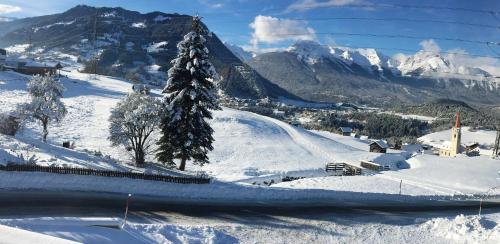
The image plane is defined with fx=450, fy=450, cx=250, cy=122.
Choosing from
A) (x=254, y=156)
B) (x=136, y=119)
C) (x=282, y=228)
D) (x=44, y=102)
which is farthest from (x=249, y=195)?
(x=254, y=156)

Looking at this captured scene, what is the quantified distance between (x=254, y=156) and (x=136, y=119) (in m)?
34.7

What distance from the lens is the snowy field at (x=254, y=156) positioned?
4009cm

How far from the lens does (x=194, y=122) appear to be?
38156mm

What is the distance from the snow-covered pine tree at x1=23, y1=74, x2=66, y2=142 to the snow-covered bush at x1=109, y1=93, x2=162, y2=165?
9.36m

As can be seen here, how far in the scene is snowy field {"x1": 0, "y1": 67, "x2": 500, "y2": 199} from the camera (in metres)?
40.1

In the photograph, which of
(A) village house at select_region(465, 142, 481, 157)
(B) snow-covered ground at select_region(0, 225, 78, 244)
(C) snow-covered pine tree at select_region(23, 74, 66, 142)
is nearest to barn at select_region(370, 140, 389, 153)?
(A) village house at select_region(465, 142, 481, 157)

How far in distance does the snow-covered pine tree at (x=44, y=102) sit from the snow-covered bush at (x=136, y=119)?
9.36m

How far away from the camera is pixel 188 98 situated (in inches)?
1490

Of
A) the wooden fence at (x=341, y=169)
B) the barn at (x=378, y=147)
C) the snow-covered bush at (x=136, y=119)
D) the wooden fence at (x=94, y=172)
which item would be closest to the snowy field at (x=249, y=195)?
the wooden fence at (x=94, y=172)

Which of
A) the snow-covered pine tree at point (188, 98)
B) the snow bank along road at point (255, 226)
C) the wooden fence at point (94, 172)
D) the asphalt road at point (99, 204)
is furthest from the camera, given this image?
the snow-covered pine tree at point (188, 98)

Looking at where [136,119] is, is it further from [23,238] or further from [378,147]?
[378,147]

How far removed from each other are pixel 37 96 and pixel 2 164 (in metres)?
22.5

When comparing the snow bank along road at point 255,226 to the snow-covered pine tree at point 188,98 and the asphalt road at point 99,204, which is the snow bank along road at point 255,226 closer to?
the asphalt road at point 99,204

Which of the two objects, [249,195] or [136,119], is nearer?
[249,195]
